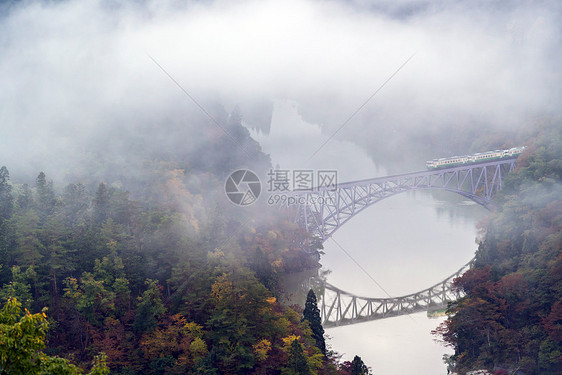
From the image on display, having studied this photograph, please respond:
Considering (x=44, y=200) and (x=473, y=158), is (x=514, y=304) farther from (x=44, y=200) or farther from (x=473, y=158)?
(x=44, y=200)

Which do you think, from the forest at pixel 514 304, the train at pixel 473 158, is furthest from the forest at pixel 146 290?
the train at pixel 473 158

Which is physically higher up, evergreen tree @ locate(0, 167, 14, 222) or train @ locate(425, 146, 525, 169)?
train @ locate(425, 146, 525, 169)

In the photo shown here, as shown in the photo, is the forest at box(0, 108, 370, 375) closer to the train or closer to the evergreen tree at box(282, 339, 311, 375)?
the evergreen tree at box(282, 339, 311, 375)

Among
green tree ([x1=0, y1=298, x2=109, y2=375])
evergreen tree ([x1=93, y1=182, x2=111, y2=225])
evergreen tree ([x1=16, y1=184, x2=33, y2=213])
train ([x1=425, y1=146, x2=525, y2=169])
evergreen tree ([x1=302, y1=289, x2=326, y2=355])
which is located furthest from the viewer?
train ([x1=425, y1=146, x2=525, y2=169])

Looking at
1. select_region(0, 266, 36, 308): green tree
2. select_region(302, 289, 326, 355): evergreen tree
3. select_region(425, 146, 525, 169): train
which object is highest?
select_region(425, 146, 525, 169): train

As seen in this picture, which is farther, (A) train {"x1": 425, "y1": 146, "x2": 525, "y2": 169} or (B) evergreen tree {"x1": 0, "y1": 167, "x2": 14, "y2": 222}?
(A) train {"x1": 425, "y1": 146, "x2": 525, "y2": 169}

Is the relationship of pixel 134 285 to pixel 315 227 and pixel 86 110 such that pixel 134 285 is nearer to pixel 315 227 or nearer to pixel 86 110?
pixel 315 227

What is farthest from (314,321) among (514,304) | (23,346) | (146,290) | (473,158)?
(473,158)

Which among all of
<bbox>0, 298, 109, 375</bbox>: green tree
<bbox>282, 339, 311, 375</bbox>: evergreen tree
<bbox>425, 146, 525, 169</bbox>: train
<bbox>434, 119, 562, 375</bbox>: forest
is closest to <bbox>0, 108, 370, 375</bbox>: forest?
<bbox>282, 339, 311, 375</bbox>: evergreen tree
